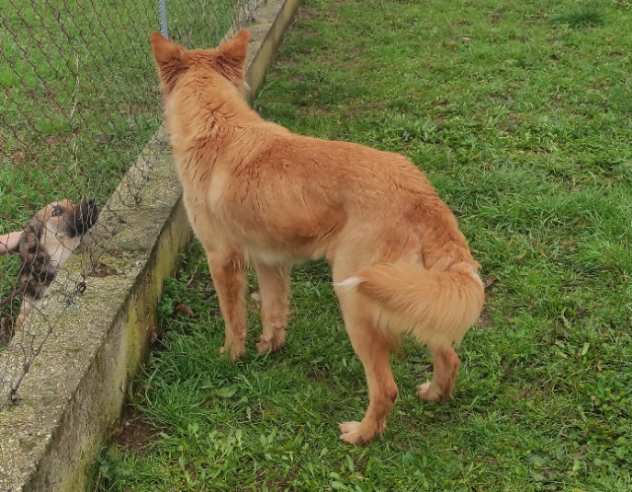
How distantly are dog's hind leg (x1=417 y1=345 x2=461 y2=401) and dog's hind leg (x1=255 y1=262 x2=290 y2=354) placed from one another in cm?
78

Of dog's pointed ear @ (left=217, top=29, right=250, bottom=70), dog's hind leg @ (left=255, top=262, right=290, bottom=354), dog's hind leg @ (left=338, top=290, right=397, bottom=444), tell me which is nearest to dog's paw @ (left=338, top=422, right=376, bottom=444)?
dog's hind leg @ (left=338, top=290, right=397, bottom=444)

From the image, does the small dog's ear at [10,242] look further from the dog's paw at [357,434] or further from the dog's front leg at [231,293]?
the dog's paw at [357,434]

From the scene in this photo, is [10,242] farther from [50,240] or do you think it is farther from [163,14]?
[163,14]

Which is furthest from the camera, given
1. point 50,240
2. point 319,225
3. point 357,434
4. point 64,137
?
point 64,137

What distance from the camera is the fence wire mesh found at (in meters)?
3.49

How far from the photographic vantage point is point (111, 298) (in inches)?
118

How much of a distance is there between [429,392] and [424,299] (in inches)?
38.3

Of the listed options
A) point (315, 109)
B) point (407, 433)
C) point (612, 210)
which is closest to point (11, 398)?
point (407, 433)

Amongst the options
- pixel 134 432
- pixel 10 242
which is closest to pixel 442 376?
pixel 134 432

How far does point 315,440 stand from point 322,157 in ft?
4.08

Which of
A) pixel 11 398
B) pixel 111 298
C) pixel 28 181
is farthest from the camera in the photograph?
pixel 28 181

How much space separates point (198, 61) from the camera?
3.28m

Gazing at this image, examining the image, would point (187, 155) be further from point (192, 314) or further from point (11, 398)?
point (11, 398)

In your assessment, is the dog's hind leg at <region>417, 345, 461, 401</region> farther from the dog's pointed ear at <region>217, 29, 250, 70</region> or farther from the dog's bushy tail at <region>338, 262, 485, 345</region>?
the dog's pointed ear at <region>217, 29, 250, 70</region>
